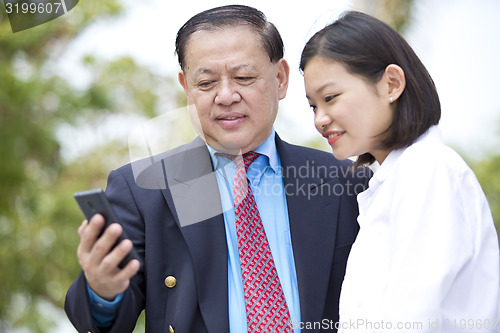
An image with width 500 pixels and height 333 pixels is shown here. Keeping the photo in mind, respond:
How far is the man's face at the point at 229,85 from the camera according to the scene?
227cm

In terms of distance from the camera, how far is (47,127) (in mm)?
7027

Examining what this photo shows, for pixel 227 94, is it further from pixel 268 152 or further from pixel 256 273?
pixel 256 273

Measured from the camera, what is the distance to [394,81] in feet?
6.50

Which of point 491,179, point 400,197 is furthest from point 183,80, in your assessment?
point 491,179

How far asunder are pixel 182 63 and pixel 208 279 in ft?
2.90

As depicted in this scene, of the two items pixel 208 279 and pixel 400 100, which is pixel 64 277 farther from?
pixel 400 100

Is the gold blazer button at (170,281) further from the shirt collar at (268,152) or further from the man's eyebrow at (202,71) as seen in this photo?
the man's eyebrow at (202,71)

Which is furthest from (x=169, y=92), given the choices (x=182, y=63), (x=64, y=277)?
(x=182, y=63)

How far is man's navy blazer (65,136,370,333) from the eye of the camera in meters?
2.13

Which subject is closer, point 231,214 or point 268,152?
point 231,214

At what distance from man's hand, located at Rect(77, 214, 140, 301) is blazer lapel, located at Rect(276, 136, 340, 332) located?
2.34 ft

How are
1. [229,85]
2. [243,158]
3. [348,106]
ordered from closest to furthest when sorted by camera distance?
[348,106], [229,85], [243,158]

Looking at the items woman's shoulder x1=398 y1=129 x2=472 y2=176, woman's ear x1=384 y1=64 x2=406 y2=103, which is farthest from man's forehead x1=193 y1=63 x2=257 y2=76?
woman's shoulder x1=398 y1=129 x2=472 y2=176

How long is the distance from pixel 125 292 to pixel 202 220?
1.37ft
